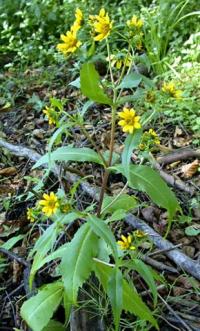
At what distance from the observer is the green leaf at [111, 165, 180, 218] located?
1.47m

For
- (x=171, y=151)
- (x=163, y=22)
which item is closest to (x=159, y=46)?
(x=163, y=22)

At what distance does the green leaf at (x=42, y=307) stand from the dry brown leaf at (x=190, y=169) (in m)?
1.01

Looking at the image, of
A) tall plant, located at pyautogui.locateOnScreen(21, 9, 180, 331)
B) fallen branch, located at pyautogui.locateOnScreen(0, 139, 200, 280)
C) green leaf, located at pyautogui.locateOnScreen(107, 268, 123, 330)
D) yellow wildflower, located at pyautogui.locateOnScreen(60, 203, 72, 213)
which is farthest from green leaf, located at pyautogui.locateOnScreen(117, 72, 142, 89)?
fallen branch, located at pyautogui.locateOnScreen(0, 139, 200, 280)

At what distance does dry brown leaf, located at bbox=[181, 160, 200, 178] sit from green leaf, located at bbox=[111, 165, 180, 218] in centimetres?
99

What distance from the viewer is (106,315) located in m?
1.78

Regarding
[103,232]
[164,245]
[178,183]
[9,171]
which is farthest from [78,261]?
[9,171]

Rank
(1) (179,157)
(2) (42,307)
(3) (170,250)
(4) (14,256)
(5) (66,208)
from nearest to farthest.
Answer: (5) (66,208) < (2) (42,307) < (3) (170,250) < (4) (14,256) < (1) (179,157)

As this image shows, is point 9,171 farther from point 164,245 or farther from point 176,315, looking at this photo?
point 176,315

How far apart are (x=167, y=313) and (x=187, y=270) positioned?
186 mm

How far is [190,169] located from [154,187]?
1049 mm

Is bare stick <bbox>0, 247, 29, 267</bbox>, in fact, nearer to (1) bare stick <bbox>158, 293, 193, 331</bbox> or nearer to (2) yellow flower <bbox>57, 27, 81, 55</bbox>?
(1) bare stick <bbox>158, 293, 193, 331</bbox>

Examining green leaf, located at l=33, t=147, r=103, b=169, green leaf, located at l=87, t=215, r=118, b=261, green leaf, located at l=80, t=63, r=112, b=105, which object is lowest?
green leaf, located at l=87, t=215, r=118, b=261

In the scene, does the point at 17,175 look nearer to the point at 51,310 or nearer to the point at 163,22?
the point at 51,310

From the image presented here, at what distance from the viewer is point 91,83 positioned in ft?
4.75
